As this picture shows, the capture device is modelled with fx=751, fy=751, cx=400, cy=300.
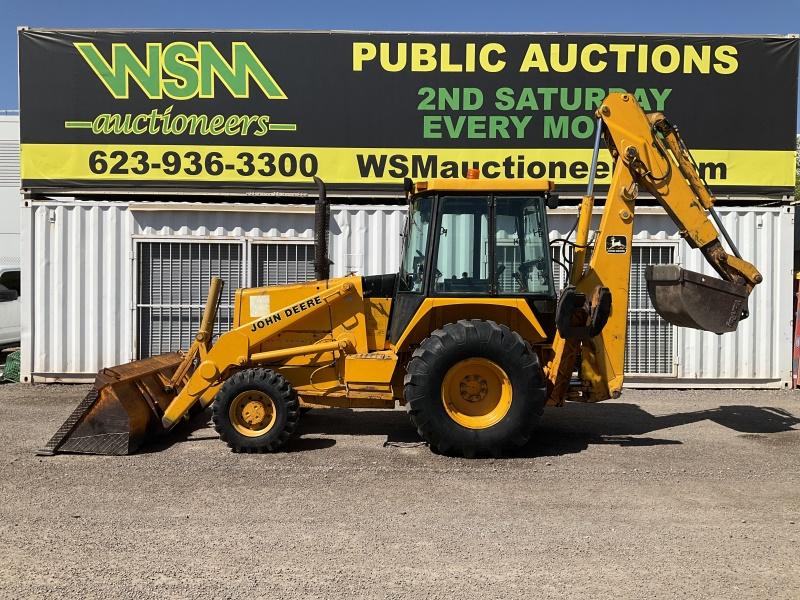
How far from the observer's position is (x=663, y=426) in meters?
8.20

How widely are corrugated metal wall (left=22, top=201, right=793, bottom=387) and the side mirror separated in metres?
3.16

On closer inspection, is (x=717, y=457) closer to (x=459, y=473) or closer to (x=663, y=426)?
(x=663, y=426)

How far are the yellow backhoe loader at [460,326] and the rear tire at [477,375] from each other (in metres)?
0.01

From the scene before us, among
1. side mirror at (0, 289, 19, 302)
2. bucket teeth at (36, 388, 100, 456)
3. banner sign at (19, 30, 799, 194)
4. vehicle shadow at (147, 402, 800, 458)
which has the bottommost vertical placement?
vehicle shadow at (147, 402, 800, 458)

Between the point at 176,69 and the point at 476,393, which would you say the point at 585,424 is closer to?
the point at 476,393

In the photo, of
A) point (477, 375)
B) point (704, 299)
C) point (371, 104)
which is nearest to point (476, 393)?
point (477, 375)

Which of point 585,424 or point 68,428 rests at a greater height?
point 68,428

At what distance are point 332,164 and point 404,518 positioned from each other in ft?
21.6

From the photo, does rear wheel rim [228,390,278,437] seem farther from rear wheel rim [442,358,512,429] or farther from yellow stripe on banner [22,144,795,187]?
yellow stripe on banner [22,144,795,187]

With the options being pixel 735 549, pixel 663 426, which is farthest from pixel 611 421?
pixel 735 549

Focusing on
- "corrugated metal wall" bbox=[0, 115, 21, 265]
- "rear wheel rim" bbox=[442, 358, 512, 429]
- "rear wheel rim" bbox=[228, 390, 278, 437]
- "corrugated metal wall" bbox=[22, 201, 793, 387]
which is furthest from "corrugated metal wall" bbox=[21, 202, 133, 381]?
"corrugated metal wall" bbox=[0, 115, 21, 265]

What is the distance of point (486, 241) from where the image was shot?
6816mm

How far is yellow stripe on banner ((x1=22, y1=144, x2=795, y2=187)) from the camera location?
1055 cm

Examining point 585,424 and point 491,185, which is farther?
point 585,424
